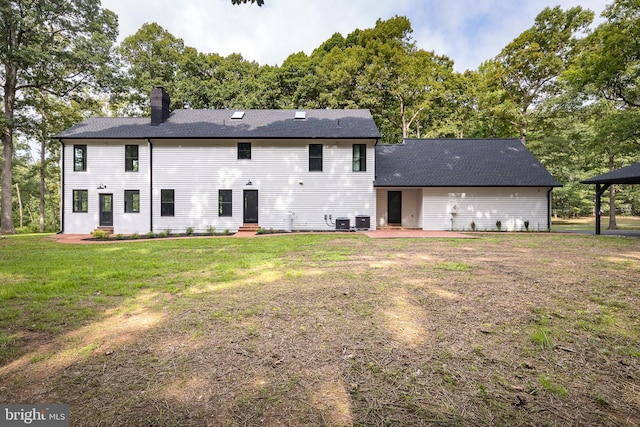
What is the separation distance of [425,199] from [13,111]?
2629 centimetres

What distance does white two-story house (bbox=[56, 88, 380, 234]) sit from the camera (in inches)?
662

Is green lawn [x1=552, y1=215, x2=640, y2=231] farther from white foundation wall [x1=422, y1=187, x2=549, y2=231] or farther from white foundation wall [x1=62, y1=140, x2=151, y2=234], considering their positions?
white foundation wall [x1=62, y1=140, x2=151, y2=234]

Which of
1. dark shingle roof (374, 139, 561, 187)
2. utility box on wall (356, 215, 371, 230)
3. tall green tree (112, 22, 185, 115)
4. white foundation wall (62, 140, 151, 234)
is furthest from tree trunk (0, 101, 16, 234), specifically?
dark shingle roof (374, 139, 561, 187)

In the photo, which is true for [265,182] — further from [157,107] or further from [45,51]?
[45,51]

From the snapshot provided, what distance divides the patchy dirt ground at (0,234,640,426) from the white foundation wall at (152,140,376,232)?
39.1ft

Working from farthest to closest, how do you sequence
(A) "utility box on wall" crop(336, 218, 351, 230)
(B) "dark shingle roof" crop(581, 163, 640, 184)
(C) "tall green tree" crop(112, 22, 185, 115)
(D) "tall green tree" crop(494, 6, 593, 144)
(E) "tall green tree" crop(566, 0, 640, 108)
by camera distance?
(C) "tall green tree" crop(112, 22, 185, 115) < (D) "tall green tree" crop(494, 6, 593, 144) < (A) "utility box on wall" crop(336, 218, 351, 230) < (E) "tall green tree" crop(566, 0, 640, 108) < (B) "dark shingle roof" crop(581, 163, 640, 184)

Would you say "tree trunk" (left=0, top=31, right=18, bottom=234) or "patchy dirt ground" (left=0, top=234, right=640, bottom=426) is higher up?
"tree trunk" (left=0, top=31, right=18, bottom=234)

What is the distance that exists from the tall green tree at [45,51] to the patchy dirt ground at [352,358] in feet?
69.8

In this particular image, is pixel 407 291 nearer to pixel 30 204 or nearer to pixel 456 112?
pixel 456 112

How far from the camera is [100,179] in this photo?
16922mm

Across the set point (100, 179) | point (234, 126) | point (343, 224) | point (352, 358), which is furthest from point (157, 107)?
point (352, 358)

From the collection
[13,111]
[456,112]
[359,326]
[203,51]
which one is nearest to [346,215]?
[359,326]

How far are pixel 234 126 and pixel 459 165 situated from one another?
13.6 m

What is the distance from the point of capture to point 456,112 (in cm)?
2981
